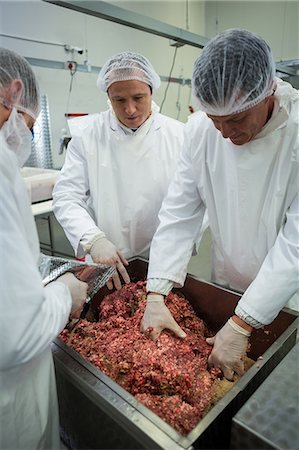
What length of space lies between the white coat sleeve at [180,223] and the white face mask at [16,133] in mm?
679

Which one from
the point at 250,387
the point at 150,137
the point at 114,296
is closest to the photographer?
the point at 250,387

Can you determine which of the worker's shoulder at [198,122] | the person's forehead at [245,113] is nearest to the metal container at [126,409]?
the person's forehead at [245,113]

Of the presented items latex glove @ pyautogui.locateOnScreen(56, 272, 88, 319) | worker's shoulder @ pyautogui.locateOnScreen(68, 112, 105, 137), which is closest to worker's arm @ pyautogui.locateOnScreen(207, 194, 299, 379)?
latex glove @ pyautogui.locateOnScreen(56, 272, 88, 319)

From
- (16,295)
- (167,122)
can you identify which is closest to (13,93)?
(16,295)

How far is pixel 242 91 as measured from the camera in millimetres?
927

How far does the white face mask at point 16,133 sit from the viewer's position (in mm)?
784

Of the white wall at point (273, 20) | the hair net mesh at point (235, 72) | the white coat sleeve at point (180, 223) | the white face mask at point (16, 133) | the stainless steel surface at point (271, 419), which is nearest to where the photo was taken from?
the stainless steel surface at point (271, 419)

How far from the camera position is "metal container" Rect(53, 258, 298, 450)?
2.19 ft

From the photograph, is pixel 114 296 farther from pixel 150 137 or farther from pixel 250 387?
pixel 150 137

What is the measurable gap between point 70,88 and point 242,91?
11.2 ft

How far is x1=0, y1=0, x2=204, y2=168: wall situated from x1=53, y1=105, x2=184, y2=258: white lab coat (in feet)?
6.81

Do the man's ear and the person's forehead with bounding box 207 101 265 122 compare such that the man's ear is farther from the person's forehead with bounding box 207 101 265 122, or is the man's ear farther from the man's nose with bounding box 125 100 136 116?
the man's nose with bounding box 125 100 136 116

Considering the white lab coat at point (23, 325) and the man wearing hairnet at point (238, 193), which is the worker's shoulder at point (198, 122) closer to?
the man wearing hairnet at point (238, 193)

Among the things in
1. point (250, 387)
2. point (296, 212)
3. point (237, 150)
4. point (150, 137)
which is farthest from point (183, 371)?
point (150, 137)
